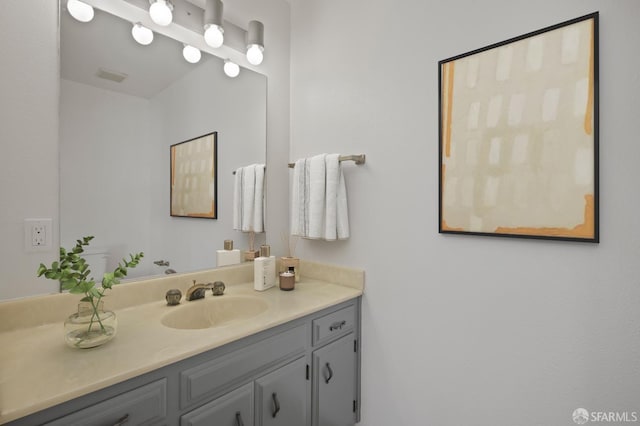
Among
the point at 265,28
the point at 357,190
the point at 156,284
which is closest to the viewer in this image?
the point at 156,284

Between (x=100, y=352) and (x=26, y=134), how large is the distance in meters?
0.81

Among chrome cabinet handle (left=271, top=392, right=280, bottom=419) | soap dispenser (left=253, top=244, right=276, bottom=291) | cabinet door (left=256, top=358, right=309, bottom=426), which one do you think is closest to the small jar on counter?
soap dispenser (left=253, top=244, right=276, bottom=291)

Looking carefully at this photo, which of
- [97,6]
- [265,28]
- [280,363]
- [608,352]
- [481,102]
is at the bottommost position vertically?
[280,363]

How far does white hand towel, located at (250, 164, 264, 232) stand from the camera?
179 centimetres

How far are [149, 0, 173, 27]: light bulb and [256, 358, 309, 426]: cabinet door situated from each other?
61.4 inches

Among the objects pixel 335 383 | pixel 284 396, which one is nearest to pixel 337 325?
pixel 335 383

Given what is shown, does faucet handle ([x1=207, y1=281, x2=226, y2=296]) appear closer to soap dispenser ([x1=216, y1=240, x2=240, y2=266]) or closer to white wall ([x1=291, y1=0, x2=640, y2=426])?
soap dispenser ([x1=216, y1=240, x2=240, y2=266])

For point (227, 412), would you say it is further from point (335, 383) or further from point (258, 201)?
point (258, 201)

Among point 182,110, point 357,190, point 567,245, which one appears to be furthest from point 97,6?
point 567,245

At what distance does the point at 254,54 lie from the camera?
173 cm

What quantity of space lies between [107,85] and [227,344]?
1.16 meters

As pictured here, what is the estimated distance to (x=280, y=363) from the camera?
1.20 metres

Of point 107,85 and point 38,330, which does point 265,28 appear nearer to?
point 107,85

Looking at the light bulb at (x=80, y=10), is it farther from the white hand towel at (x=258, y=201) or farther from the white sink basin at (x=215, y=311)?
the white sink basin at (x=215, y=311)
